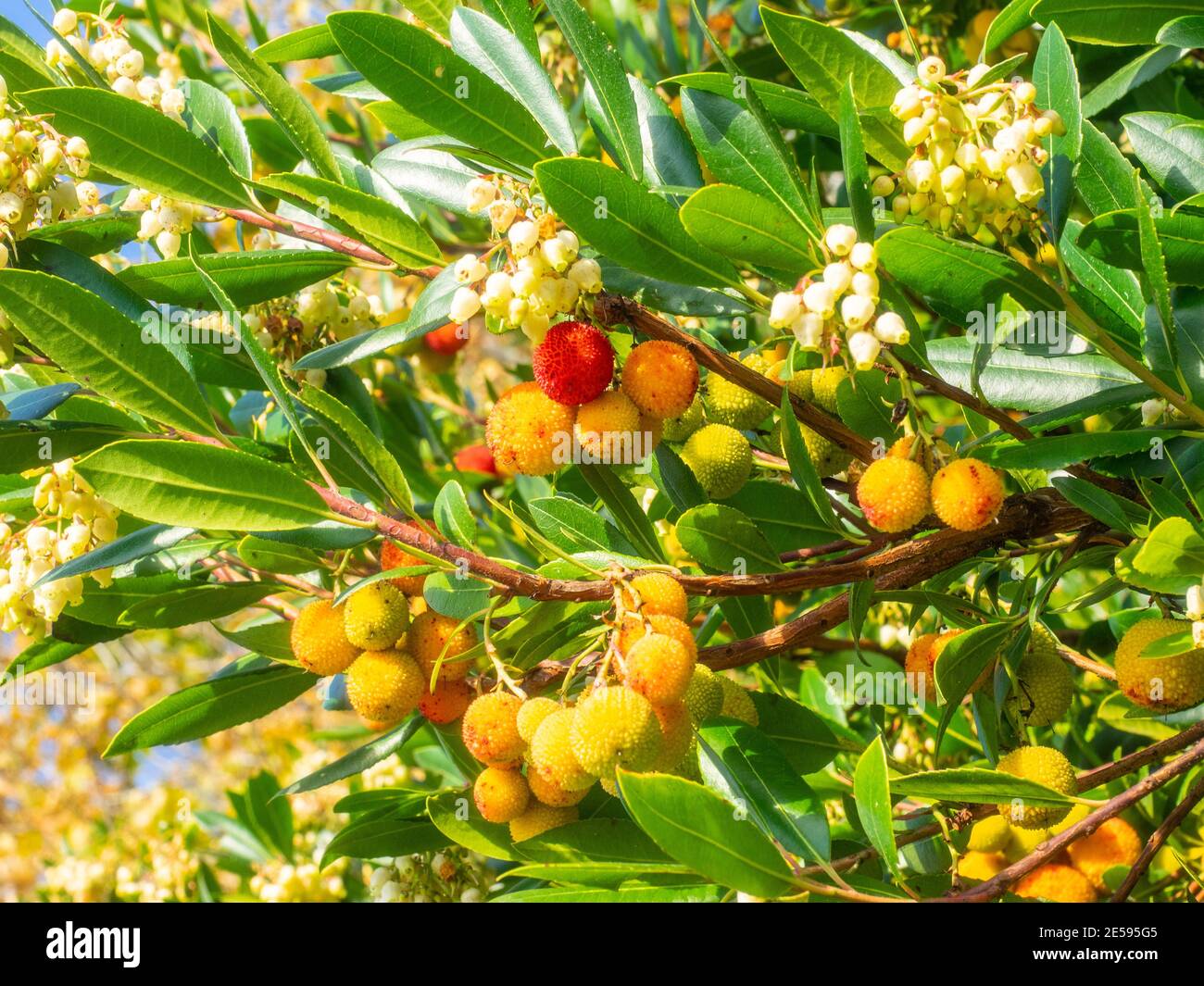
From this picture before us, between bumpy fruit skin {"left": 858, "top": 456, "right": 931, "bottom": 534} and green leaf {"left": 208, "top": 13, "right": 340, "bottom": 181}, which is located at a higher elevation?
green leaf {"left": 208, "top": 13, "right": 340, "bottom": 181}

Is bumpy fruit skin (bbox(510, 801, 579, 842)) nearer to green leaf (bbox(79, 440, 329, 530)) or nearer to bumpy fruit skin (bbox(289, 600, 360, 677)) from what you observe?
bumpy fruit skin (bbox(289, 600, 360, 677))

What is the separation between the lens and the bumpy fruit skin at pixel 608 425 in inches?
43.7

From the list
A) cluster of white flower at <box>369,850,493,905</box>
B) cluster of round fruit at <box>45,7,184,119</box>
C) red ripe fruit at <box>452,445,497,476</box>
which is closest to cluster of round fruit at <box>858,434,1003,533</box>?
cluster of round fruit at <box>45,7,184,119</box>

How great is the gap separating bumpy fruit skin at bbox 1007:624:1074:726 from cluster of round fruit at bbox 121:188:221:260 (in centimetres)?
104

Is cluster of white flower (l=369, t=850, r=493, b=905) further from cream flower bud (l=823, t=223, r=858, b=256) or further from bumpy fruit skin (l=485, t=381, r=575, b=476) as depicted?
cream flower bud (l=823, t=223, r=858, b=256)

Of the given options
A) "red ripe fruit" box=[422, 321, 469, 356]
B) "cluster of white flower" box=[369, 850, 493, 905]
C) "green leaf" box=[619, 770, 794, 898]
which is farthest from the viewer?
"red ripe fruit" box=[422, 321, 469, 356]

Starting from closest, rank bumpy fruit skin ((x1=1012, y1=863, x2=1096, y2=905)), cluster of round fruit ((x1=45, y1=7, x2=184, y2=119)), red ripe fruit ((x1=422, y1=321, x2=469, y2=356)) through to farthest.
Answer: cluster of round fruit ((x1=45, y1=7, x2=184, y2=119))
bumpy fruit skin ((x1=1012, y1=863, x2=1096, y2=905))
red ripe fruit ((x1=422, y1=321, x2=469, y2=356))

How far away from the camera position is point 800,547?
5.07ft

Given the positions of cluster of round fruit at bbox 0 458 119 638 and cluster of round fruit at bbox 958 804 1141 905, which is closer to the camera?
cluster of round fruit at bbox 0 458 119 638

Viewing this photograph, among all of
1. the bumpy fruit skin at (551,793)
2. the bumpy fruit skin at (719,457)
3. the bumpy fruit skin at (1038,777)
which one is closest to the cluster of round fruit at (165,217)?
the bumpy fruit skin at (719,457)

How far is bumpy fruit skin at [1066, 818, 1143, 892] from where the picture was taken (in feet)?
5.20

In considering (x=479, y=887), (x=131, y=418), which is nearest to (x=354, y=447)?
(x=131, y=418)

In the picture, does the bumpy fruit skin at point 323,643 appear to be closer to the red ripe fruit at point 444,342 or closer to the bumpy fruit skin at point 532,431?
the bumpy fruit skin at point 532,431

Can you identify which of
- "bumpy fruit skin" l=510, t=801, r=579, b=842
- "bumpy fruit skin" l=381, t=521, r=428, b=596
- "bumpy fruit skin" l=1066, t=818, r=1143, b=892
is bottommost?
"bumpy fruit skin" l=1066, t=818, r=1143, b=892
